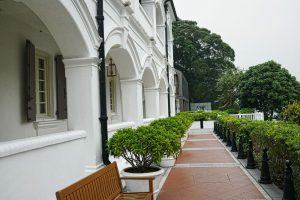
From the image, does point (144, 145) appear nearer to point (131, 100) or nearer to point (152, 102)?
point (131, 100)

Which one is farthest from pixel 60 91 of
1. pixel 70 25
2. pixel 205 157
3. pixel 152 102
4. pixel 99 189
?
pixel 152 102

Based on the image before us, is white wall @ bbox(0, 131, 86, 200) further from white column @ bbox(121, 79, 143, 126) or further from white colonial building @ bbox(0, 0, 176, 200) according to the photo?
white column @ bbox(121, 79, 143, 126)

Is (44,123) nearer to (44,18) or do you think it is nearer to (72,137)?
(72,137)

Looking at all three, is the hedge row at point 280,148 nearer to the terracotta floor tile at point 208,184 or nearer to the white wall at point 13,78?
the terracotta floor tile at point 208,184

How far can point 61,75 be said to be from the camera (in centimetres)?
876

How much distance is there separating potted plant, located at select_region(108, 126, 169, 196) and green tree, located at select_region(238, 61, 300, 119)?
28.7 metres

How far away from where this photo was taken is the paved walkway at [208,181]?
6.49 metres

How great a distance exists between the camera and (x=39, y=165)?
477 centimetres

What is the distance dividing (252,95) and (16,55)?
95.7 feet

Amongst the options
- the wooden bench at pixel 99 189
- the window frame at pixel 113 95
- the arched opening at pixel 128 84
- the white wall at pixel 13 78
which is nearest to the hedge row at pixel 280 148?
the wooden bench at pixel 99 189

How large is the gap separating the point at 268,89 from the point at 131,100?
25689 millimetres

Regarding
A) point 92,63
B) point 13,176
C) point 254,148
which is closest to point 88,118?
point 92,63

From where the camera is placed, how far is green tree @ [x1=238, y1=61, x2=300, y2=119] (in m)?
32.8

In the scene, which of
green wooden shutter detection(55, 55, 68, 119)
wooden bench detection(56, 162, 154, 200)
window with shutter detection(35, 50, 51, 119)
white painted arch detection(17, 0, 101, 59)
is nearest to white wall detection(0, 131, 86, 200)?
wooden bench detection(56, 162, 154, 200)
